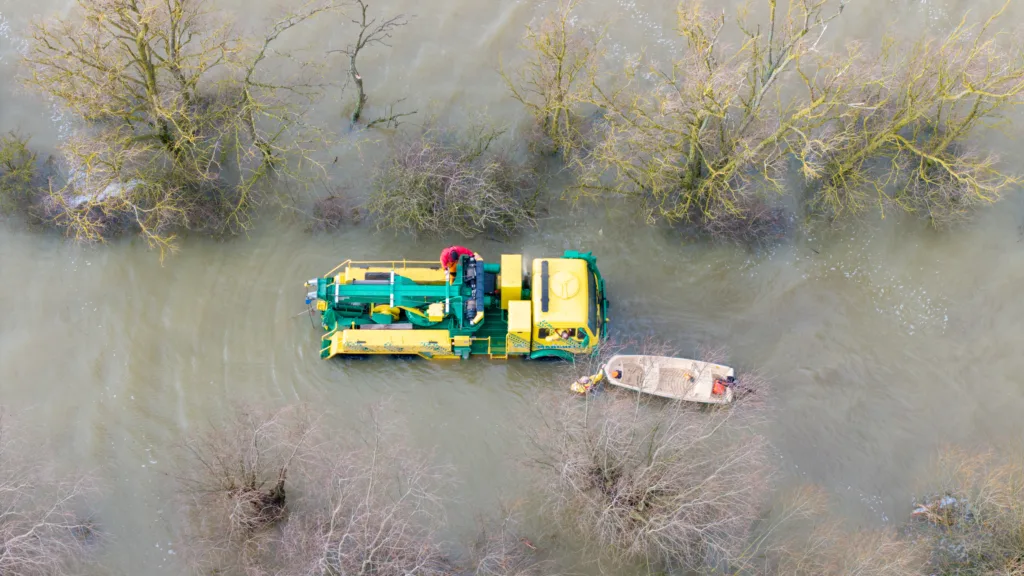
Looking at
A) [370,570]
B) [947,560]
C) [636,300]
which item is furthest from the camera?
[636,300]

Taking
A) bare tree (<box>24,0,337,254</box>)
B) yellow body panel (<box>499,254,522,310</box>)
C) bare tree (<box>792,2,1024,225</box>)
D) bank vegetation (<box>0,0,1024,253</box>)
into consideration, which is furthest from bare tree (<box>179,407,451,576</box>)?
bare tree (<box>792,2,1024,225</box>)

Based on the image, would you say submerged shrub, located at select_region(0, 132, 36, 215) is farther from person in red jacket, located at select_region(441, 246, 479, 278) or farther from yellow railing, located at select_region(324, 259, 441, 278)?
person in red jacket, located at select_region(441, 246, 479, 278)

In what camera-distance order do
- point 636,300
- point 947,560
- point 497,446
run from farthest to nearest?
point 636,300
point 497,446
point 947,560

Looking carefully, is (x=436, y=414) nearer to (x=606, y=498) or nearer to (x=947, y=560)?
(x=606, y=498)

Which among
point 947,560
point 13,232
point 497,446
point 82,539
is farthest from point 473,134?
point 947,560

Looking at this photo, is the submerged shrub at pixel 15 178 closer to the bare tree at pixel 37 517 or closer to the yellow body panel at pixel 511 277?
the bare tree at pixel 37 517

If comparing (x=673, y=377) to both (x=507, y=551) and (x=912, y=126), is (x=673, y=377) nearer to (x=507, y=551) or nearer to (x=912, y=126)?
(x=507, y=551)

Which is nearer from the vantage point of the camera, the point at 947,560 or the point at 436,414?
the point at 947,560
